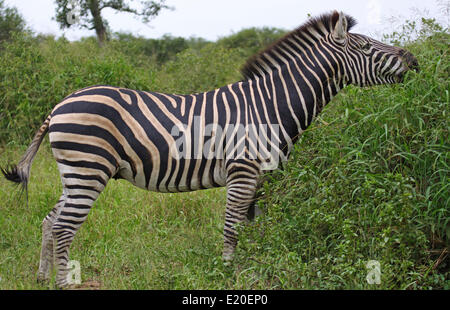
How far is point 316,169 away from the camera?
473 cm

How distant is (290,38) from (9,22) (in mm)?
13326

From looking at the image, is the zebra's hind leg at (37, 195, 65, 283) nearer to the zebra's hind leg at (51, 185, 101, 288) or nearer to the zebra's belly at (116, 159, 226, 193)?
the zebra's hind leg at (51, 185, 101, 288)

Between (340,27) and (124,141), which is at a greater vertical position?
(340,27)

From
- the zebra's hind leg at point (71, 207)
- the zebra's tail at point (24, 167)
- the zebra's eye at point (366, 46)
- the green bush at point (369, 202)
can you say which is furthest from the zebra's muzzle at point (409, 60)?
the zebra's tail at point (24, 167)

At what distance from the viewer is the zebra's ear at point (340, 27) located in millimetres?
4660

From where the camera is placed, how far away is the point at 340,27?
4688 mm

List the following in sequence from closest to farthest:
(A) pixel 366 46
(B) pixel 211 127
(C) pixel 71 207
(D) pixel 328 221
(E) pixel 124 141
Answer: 1. (D) pixel 328 221
2. (C) pixel 71 207
3. (E) pixel 124 141
4. (B) pixel 211 127
5. (A) pixel 366 46

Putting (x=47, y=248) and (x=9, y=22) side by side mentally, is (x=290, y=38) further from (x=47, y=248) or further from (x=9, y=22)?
(x=9, y=22)

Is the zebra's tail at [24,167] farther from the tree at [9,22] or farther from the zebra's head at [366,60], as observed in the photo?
the tree at [9,22]

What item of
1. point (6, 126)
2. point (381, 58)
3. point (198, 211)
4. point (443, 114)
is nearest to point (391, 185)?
point (443, 114)

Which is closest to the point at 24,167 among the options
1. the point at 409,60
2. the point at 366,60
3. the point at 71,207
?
the point at 71,207

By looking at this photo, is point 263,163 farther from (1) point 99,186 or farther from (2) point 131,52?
(2) point 131,52

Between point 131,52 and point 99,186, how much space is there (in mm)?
9595

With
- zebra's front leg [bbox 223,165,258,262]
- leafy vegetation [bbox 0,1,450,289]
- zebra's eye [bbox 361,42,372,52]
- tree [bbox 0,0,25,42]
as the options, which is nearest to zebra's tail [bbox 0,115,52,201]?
leafy vegetation [bbox 0,1,450,289]
